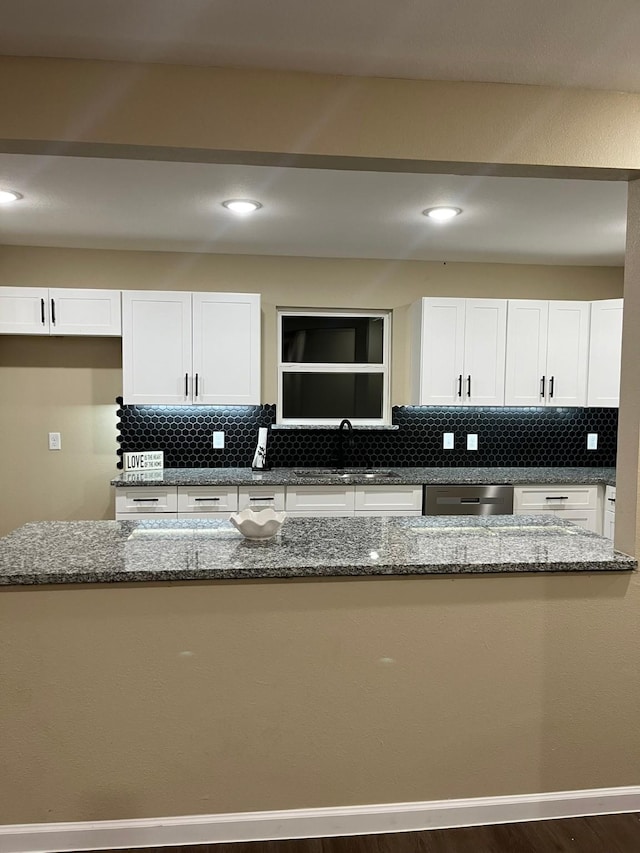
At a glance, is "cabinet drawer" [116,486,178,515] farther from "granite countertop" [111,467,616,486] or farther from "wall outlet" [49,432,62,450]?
"wall outlet" [49,432,62,450]

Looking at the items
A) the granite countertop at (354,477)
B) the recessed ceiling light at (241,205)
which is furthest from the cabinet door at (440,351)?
the recessed ceiling light at (241,205)

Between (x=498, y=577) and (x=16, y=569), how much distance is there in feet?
5.14

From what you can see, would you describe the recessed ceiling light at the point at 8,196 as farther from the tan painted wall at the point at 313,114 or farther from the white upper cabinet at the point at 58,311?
the tan painted wall at the point at 313,114

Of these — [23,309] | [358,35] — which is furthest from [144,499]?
[358,35]

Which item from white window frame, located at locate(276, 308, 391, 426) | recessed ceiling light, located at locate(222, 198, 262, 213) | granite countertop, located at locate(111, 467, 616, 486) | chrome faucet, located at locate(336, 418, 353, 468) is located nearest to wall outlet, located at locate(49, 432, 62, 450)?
granite countertop, located at locate(111, 467, 616, 486)

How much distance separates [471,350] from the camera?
4.23 meters

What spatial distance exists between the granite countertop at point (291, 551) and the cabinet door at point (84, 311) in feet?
6.61

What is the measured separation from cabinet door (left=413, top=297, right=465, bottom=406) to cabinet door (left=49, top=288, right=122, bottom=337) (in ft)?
7.12

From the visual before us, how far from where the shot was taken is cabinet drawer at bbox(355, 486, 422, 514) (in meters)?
4.03

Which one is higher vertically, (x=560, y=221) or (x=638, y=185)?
(x=560, y=221)

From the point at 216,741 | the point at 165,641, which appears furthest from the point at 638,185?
the point at 216,741

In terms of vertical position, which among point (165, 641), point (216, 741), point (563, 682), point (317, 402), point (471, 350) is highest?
point (471, 350)

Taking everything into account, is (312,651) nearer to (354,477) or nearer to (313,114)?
(313,114)

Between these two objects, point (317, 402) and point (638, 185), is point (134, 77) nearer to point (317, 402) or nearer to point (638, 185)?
point (638, 185)
